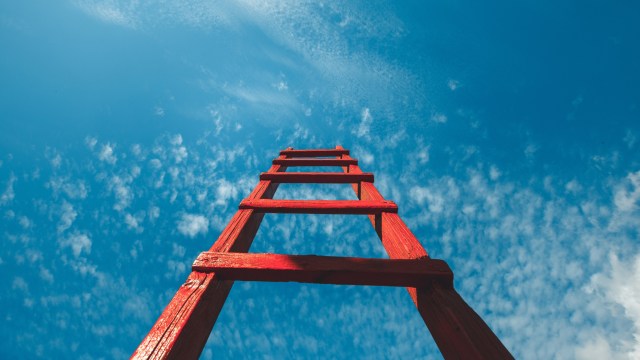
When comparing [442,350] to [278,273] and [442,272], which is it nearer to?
[442,272]

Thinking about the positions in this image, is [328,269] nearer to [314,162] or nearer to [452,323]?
[452,323]

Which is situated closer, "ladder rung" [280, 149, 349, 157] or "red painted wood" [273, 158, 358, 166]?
"red painted wood" [273, 158, 358, 166]

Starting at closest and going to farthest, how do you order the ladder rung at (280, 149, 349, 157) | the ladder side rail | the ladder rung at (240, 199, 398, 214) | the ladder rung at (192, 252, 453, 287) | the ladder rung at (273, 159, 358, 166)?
the ladder side rail, the ladder rung at (192, 252, 453, 287), the ladder rung at (240, 199, 398, 214), the ladder rung at (273, 159, 358, 166), the ladder rung at (280, 149, 349, 157)

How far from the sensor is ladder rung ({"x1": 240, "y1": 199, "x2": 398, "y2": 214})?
204 cm

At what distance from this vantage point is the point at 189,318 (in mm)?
1080

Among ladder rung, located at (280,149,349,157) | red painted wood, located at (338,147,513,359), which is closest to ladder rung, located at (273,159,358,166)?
ladder rung, located at (280,149,349,157)

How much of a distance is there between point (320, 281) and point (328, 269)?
8 cm

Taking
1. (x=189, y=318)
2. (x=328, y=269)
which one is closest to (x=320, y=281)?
(x=328, y=269)

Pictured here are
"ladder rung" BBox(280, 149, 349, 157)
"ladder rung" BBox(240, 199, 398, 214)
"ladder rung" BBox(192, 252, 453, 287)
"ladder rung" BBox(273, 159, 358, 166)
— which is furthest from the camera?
"ladder rung" BBox(280, 149, 349, 157)

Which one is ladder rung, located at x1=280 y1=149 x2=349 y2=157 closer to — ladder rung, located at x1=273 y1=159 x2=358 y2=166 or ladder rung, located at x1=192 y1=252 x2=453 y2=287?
ladder rung, located at x1=273 y1=159 x2=358 y2=166

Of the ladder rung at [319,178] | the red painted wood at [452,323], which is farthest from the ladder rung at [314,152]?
the red painted wood at [452,323]

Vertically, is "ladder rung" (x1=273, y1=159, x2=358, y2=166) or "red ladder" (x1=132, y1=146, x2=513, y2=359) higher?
"ladder rung" (x1=273, y1=159, x2=358, y2=166)

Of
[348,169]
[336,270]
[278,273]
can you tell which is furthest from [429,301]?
[348,169]

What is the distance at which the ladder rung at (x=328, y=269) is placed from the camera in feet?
4.27
